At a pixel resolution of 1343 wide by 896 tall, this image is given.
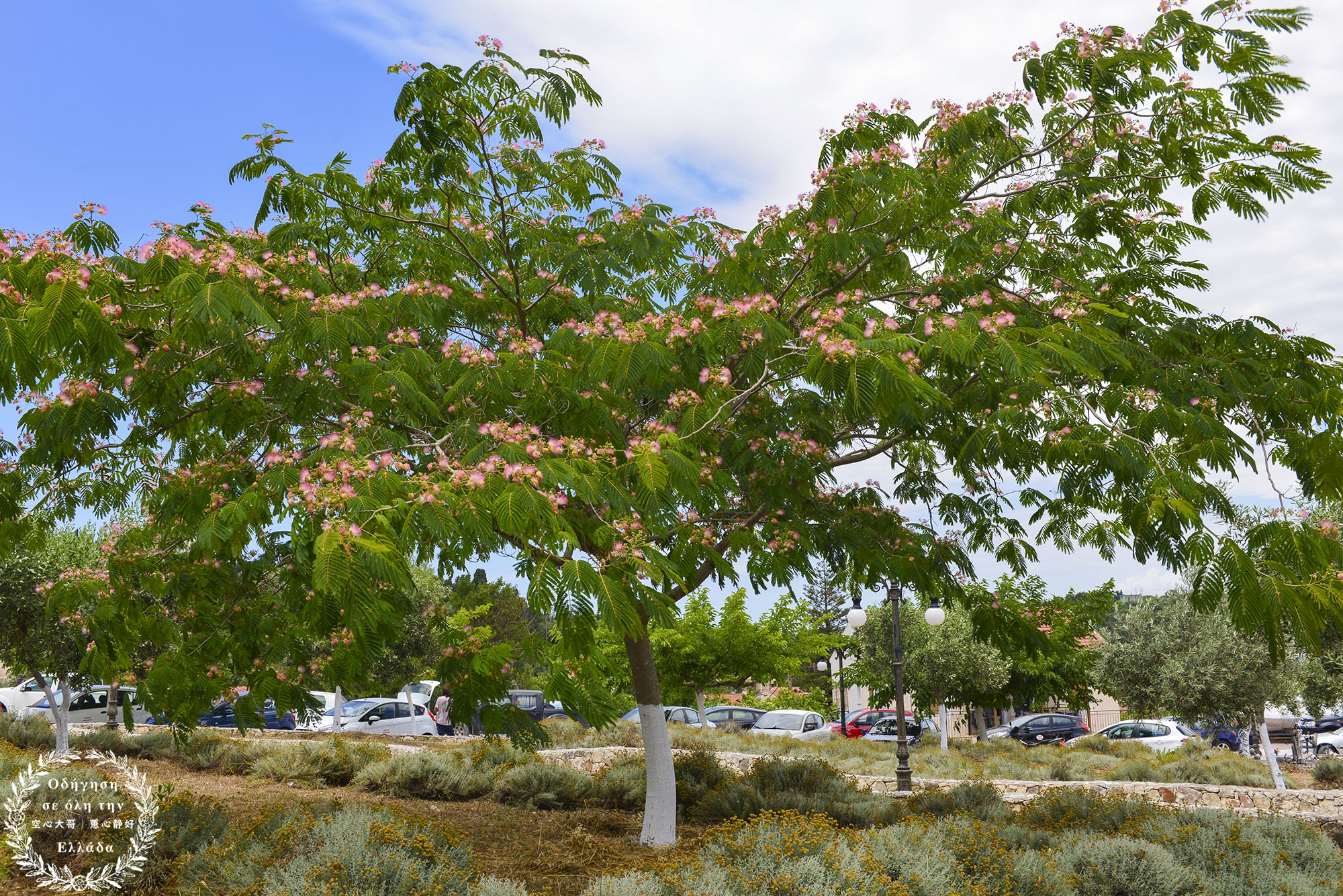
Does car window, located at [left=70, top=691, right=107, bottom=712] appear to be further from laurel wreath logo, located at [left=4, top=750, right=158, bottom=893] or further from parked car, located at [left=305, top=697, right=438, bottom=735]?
laurel wreath logo, located at [left=4, top=750, right=158, bottom=893]

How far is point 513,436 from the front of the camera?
19.2 ft

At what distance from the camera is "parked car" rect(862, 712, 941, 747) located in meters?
25.2

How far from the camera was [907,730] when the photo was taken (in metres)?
26.0

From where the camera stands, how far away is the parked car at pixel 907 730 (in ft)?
82.6

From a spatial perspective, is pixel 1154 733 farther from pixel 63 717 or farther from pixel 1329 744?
pixel 63 717

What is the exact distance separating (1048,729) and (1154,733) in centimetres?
426

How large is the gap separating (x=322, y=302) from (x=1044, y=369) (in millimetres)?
5430

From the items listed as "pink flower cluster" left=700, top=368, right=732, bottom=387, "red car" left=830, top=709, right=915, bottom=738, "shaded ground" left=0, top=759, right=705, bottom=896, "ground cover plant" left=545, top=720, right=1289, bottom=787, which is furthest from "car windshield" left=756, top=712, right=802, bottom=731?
"pink flower cluster" left=700, top=368, right=732, bottom=387

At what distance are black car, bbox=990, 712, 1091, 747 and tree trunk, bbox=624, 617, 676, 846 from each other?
24872mm

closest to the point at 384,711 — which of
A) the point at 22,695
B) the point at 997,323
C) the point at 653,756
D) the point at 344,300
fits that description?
the point at 22,695

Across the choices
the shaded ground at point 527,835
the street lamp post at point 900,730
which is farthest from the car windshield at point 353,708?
the street lamp post at point 900,730

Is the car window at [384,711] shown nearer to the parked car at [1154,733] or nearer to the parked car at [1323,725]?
the parked car at [1154,733]

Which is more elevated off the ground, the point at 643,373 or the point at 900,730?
the point at 643,373

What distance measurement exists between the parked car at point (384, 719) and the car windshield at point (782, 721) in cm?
974
